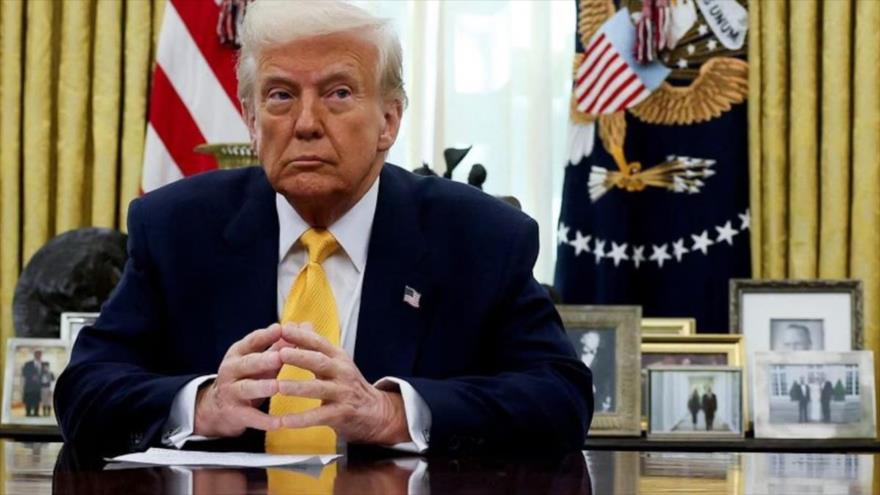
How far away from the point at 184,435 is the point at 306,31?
609 millimetres

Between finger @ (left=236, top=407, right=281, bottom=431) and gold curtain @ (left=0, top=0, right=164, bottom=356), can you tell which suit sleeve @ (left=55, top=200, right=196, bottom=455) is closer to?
finger @ (left=236, top=407, right=281, bottom=431)

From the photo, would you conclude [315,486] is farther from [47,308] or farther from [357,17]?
[47,308]

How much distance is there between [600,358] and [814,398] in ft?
1.69

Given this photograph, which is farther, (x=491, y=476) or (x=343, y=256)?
(x=343, y=256)

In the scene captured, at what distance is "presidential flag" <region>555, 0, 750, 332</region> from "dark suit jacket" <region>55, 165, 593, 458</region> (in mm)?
1755

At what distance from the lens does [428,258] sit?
2.27m

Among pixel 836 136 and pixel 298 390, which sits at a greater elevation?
pixel 836 136

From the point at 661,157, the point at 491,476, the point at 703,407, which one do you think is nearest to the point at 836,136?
the point at 661,157

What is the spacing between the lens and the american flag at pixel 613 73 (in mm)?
4039

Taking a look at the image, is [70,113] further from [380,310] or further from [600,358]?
[380,310]

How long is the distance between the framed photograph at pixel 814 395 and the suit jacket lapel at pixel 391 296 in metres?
1.56

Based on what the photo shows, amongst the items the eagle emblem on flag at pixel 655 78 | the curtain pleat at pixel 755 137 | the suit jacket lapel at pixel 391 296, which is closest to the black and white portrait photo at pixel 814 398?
the curtain pleat at pixel 755 137

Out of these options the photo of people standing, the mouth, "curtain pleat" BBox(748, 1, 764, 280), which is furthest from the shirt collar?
"curtain pleat" BBox(748, 1, 764, 280)

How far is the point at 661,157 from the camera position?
4082mm
